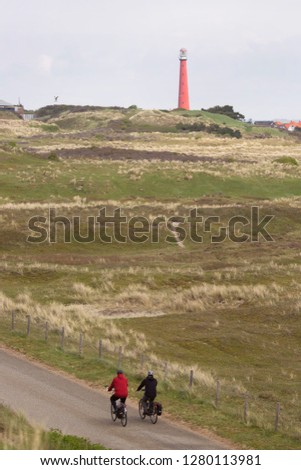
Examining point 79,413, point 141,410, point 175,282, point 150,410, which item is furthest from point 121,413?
point 175,282

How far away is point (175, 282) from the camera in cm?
4781

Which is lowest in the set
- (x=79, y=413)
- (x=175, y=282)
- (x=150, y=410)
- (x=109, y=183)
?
(x=175, y=282)

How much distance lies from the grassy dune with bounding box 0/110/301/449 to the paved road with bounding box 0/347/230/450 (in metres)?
1.05

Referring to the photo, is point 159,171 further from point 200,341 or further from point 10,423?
point 10,423

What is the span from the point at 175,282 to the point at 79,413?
25.1m

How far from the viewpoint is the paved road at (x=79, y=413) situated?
20.8 meters

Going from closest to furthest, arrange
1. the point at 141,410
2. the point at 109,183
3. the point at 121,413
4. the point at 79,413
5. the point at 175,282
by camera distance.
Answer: the point at 121,413, the point at 141,410, the point at 79,413, the point at 175,282, the point at 109,183

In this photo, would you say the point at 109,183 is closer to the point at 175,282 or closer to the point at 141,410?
the point at 175,282

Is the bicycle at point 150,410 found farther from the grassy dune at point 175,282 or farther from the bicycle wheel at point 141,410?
the grassy dune at point 175,282

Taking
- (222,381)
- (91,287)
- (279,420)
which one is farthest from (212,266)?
(279,420)

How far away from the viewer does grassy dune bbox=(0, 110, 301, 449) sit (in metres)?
27.9

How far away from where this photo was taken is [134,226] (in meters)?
66.5

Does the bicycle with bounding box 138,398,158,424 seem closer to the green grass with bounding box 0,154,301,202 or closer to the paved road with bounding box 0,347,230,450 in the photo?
the paved road with bounding box 0,347,230,450

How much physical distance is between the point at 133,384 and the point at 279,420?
4.80 m
